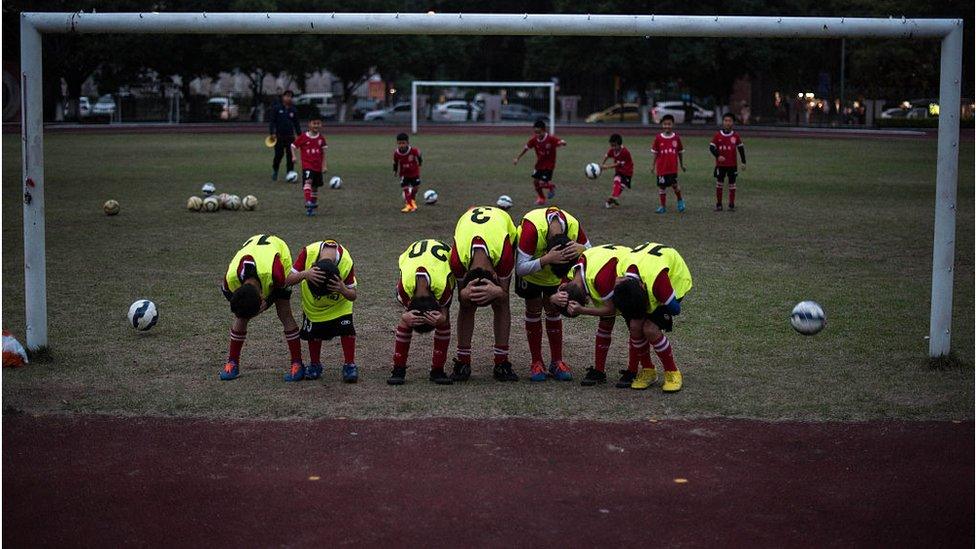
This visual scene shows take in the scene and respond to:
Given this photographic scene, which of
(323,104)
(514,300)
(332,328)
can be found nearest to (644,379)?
(332,328)

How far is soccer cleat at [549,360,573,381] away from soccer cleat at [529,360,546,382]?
0.10 metres

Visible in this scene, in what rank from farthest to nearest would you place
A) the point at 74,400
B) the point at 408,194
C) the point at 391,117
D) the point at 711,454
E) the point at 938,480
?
the point at 391,117 < the point at 408,194 < the point at 74,400 < the point at 711,454 < the point at 938,480

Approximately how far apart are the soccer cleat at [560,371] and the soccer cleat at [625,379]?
0.46 m

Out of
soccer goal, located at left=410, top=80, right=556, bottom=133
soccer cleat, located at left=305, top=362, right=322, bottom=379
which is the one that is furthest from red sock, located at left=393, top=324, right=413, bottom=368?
soccer goal, located at left=410, top=80, right=556, bottom=133

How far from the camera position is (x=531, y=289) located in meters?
10.1

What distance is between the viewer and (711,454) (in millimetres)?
7973

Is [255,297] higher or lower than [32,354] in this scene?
higher

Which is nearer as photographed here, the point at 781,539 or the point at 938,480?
the point at 781,539

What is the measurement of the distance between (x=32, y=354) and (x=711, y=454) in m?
6.35

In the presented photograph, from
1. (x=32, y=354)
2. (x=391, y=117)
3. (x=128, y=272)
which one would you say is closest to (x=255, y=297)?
(x=32, y=354)

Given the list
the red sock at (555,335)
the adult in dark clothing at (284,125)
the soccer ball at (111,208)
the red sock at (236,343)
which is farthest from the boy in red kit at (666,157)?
the red sock at (236,343)

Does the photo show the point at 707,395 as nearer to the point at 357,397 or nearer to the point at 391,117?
the point at 357,397

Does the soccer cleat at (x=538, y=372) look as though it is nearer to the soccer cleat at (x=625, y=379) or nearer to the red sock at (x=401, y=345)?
the soccer cleat at (x=625, y=379)

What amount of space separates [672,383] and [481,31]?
365 centimetres
